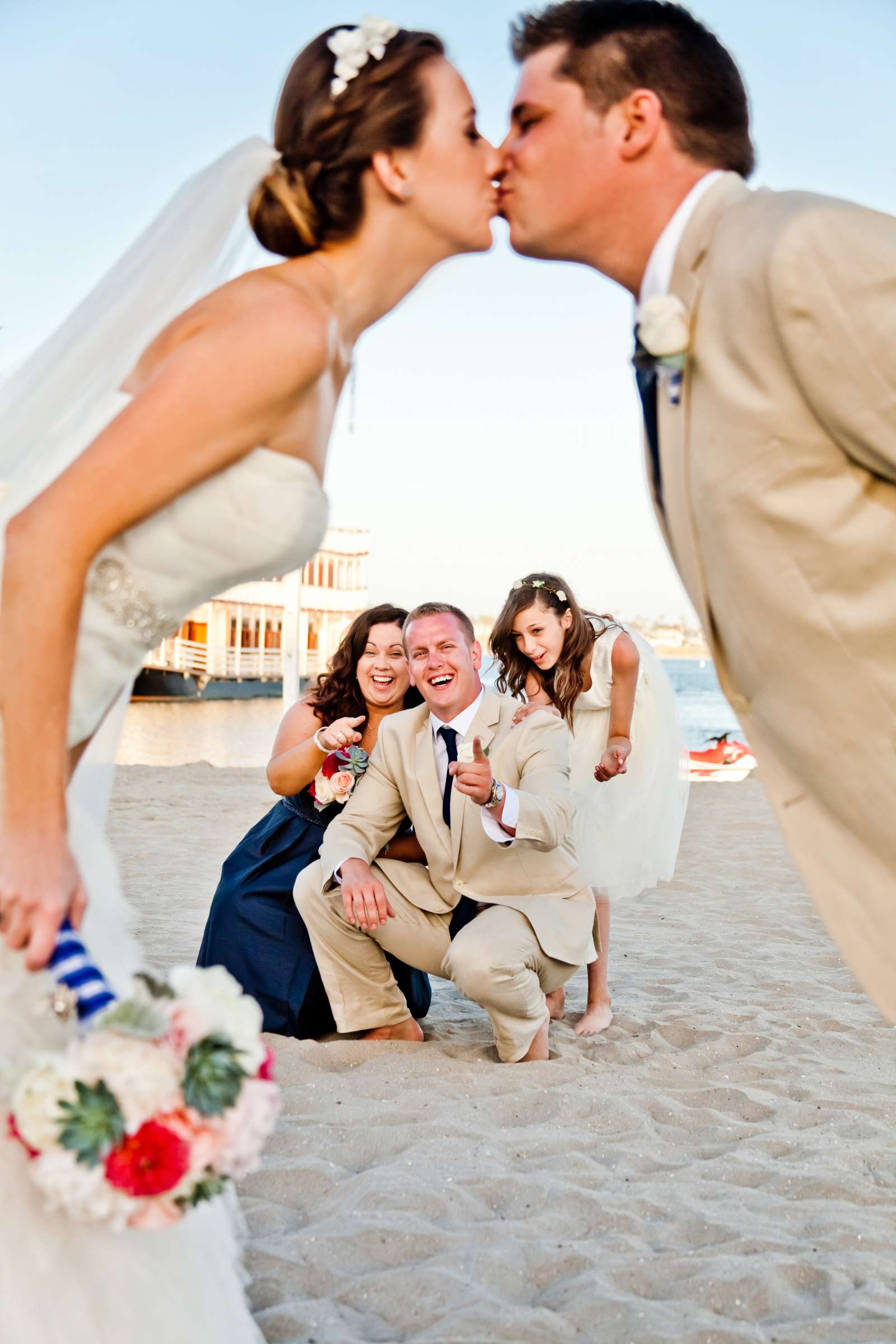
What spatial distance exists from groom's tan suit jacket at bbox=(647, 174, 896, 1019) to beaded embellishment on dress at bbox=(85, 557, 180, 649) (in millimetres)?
852

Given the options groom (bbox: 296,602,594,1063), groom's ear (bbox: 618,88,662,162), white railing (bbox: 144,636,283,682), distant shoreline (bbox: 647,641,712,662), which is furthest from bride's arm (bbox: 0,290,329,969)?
distant shoreline (bbox: 647,641,712,662)

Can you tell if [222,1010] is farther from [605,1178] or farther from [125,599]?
[605,1178]

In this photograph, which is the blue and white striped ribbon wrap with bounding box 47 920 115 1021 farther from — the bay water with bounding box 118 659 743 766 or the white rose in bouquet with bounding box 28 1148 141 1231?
the bay water with bounding box 118 659 743 766

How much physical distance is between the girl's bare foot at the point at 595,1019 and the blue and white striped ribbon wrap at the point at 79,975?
3380 mm

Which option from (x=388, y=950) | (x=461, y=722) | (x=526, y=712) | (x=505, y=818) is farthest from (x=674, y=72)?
(x=388, y=950)

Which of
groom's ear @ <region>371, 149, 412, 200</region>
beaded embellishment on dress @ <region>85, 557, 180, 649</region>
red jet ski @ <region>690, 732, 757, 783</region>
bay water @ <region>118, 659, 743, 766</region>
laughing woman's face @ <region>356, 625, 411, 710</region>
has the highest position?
groom's ear @ <region>371, 149, 412, 200</region>

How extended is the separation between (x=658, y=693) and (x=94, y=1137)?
15.2ft

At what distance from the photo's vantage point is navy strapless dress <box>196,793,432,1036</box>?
15.1 feet

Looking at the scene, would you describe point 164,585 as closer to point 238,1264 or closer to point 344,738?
point 238,1264

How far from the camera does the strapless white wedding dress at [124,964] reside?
1.68m

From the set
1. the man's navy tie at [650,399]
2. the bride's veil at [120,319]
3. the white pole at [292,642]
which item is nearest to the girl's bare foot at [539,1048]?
the bride's veil at [120,319]

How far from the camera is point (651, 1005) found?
5211mm

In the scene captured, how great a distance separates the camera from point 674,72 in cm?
207

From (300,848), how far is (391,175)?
134 inches
